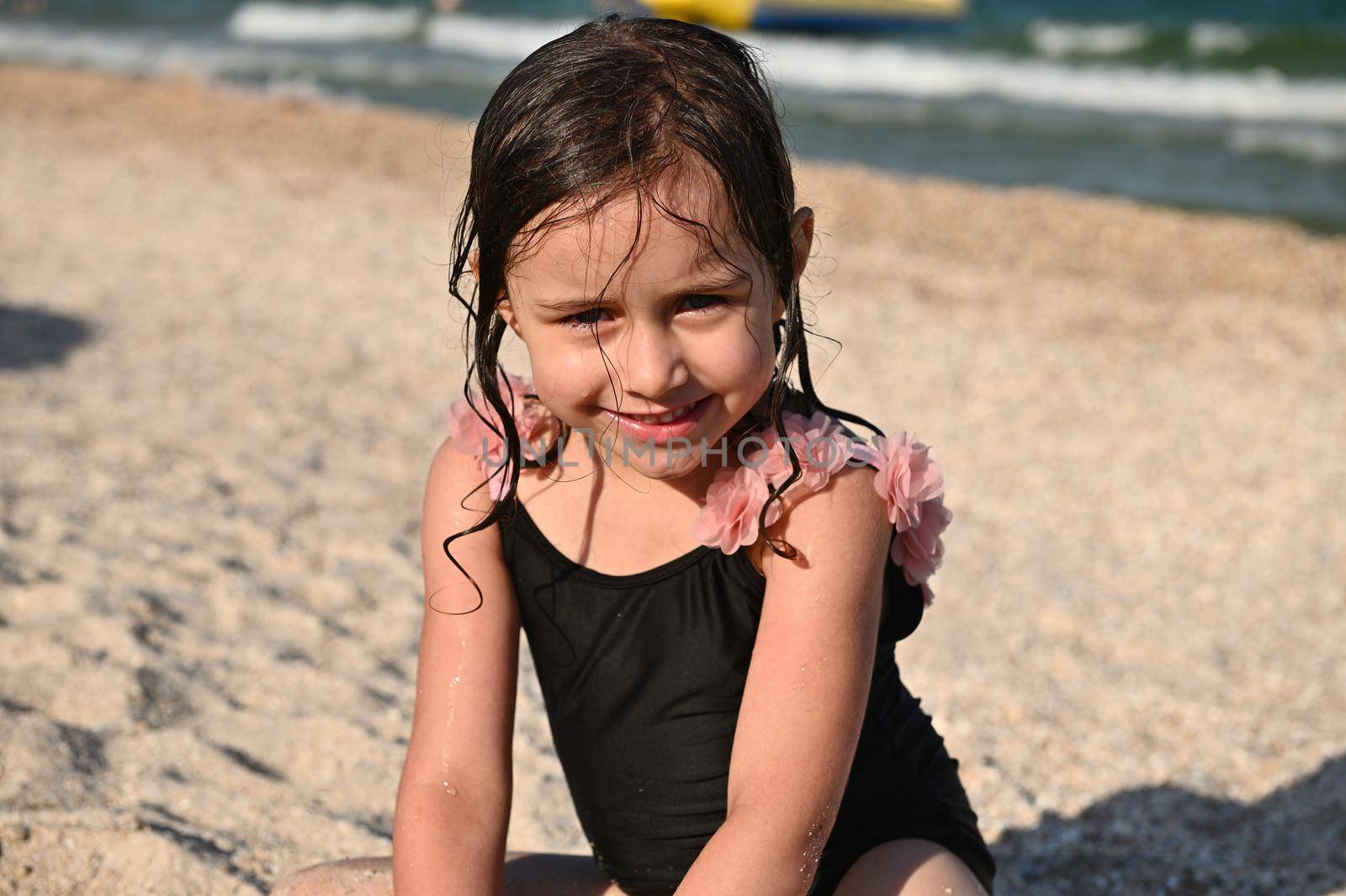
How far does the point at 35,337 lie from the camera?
5.84 meters

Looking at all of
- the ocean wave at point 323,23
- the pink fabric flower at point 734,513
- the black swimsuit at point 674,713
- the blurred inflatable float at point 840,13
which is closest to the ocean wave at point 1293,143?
the blurred inflatable float at point 840,13

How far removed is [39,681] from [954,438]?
3652mm

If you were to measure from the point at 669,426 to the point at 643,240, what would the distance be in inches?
8.9

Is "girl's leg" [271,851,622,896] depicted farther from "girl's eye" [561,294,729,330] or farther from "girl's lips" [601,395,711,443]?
"girl's eye" [561,294,729,330]

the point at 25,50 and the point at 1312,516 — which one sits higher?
the point at 1312,516

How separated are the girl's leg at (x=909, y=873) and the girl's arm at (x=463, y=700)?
0.47 metres

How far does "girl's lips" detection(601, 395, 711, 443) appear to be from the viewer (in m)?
1.54

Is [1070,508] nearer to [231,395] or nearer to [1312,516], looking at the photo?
[1312,516]

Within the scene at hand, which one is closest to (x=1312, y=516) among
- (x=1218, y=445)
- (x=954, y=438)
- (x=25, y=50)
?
(x=1218, y=445)

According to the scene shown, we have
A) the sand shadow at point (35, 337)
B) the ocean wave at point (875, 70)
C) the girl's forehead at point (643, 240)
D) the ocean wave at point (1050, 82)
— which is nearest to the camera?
the girl's forehead at point (643, 240)

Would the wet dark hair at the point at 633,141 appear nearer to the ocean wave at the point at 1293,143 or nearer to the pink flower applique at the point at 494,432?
the pink flower applique at the point at 494,432

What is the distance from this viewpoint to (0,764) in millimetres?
2598

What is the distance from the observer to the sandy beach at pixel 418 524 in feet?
8.93

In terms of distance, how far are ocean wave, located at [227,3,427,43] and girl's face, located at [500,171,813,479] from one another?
22.2m
